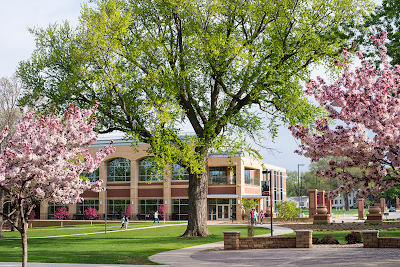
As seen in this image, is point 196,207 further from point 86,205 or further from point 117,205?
point 86,205

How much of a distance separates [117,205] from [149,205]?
4767 millimetres

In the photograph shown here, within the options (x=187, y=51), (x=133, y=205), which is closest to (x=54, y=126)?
(x=187, y=51)

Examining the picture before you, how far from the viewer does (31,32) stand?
25.9 metres

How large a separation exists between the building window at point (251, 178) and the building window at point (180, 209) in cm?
922

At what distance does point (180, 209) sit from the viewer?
59.8 metres

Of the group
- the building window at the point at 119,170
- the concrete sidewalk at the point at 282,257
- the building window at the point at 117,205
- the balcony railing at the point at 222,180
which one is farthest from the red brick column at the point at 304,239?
the building window at the point at 119,170

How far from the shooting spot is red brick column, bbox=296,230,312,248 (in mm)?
17875

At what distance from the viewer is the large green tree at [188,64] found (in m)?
22.2

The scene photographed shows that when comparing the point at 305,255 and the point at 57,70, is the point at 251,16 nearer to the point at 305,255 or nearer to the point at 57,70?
the point at 57,70

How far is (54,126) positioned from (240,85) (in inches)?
548

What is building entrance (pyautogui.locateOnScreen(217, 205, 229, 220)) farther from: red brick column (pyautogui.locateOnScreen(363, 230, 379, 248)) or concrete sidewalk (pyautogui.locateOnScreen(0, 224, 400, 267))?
red brick column (pyautogui.locateOnScreen(363, 230, 379, 248))

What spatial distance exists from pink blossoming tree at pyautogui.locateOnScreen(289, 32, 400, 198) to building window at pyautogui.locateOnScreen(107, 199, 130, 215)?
52489 millimetres

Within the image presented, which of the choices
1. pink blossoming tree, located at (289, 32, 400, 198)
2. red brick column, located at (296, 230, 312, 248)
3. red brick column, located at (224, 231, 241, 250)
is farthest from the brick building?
pink blossoming tree, located at (289, 32, 400, 198)

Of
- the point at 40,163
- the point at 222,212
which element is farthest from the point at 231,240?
the point at 222,212
